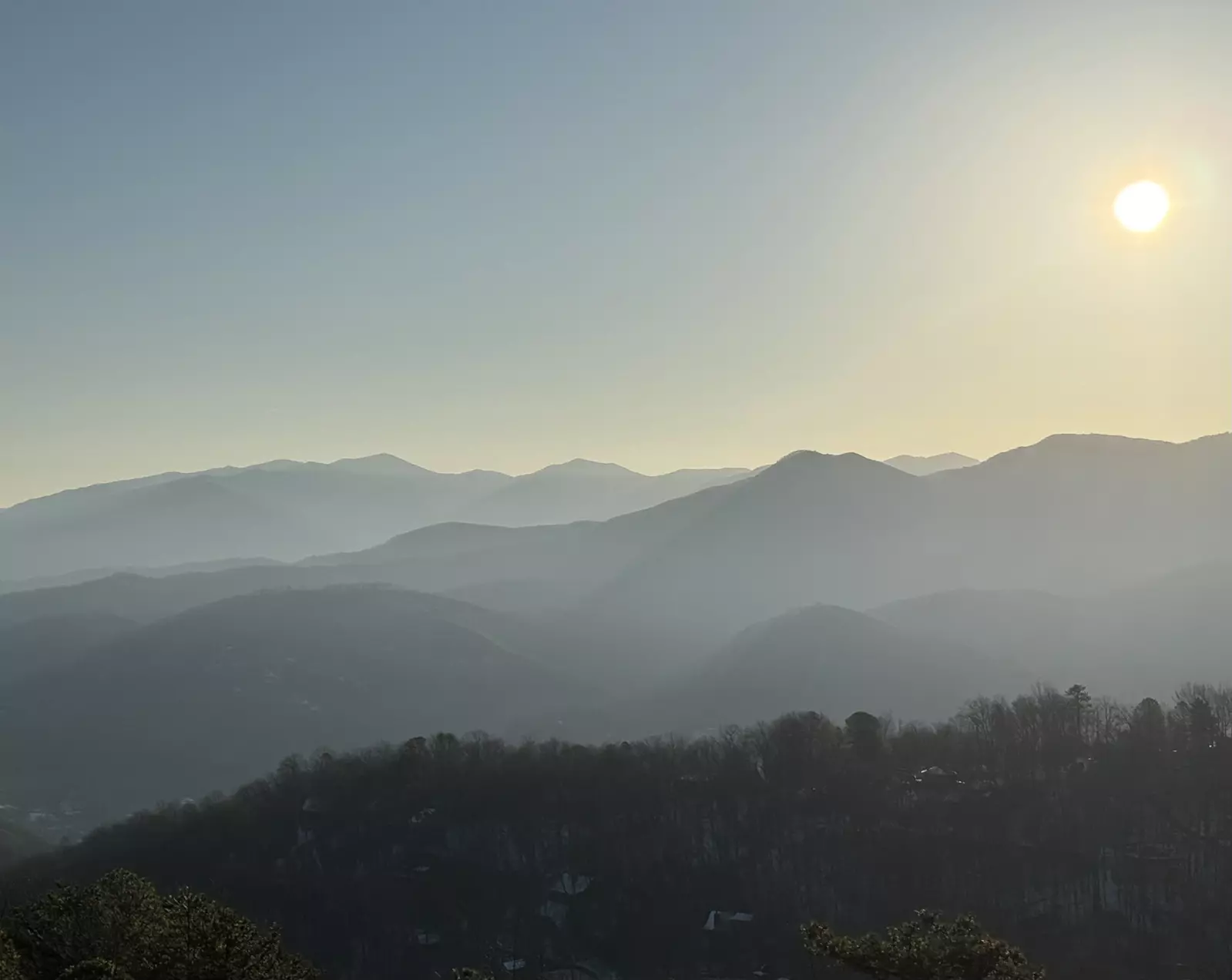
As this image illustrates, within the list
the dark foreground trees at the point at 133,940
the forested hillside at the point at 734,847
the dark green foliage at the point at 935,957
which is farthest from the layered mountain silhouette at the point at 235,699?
the dark green foliage at the point at 935,957

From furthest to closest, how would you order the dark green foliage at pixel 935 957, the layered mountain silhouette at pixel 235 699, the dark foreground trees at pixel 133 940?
the layered mountain silhouette at pixel 235 699 → the dark green foliage at pixel 935 957 → the dark foreground trees at pixel 133 940

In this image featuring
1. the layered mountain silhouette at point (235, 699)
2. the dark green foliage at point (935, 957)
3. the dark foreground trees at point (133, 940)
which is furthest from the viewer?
the layered mountain silhouette at point (235, 699)

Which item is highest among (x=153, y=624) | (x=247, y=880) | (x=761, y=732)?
(x=153, y=624)

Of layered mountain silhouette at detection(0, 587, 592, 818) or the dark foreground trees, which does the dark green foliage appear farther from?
layered mountain silhouette at detection(0, 587, 592, 818)

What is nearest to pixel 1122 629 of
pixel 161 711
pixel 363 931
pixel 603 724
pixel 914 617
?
pixel 914 617

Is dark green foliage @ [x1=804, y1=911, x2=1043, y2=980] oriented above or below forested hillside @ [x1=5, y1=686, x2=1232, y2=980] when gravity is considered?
above

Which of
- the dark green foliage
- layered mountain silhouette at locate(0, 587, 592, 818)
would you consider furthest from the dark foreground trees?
layered mountain silhouette at locate(0, 587, 592, 818)

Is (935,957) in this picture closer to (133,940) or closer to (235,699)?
(133,940)

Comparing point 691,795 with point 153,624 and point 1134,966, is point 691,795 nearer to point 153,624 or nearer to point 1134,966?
point 1134,966

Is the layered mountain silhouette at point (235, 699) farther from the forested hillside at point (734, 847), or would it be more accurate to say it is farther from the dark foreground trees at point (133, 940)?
the dark foreground trees at point (133, 940)
